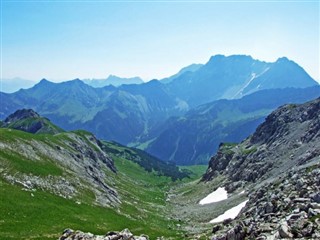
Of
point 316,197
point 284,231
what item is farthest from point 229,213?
point 284,231

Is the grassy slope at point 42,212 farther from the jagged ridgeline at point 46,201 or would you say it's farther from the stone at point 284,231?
the stone at point 284,231

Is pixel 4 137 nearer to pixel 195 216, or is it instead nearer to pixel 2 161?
pixel 2 161

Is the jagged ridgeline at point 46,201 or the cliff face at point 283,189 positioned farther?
the jagged ridgeline at point 46,201

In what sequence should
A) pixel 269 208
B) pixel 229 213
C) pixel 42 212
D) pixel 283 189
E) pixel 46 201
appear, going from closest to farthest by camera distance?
pixel 269 208, pixel 42 212, pixel 46 201, pixel 283 189, pixel 229 213

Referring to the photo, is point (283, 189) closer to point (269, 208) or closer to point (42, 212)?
point (269, 208)

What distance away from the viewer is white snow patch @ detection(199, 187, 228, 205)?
7047 inches

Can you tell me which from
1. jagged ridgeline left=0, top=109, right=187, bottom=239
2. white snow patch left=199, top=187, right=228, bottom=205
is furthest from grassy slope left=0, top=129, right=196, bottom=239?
white snow patch left=199, top=187, right=228, bottom=205

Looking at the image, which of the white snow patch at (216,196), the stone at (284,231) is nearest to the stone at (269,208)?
the stone at (284,231)

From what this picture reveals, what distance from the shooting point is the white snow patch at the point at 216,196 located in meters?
179

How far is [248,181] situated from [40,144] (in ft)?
290

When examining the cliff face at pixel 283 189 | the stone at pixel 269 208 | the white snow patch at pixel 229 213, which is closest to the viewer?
the cliff face at pixel 283 189

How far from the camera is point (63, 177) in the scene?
114500 mm

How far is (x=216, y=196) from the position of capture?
18512cm

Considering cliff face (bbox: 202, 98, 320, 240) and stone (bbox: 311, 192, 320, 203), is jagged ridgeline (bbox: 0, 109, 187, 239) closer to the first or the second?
cliff face (bbox: 202, 98, 320, 240)
